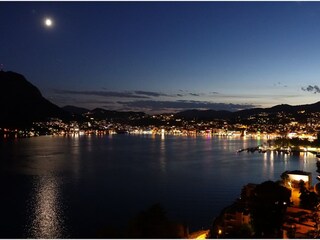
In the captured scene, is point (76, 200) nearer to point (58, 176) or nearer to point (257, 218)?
point (58, 176)

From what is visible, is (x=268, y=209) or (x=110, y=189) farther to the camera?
(x=110, y=189)

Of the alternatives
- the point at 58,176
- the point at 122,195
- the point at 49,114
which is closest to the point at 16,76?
the point at 49,114

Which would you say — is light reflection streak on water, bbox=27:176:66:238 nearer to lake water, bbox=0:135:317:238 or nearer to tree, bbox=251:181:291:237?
lake water, bbox=0:135:317:238

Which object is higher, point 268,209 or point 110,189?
point 268,209

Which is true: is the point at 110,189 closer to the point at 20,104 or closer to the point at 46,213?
the point at 46,213

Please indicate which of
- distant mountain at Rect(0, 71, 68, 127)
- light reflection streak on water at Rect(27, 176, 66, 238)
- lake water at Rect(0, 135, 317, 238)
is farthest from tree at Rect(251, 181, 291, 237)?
distant mountain at Rect(0, 71, 68, 127)

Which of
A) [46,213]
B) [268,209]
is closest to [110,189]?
[46,213]

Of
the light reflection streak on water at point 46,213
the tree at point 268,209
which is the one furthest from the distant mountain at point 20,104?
the tree at point 268,209
